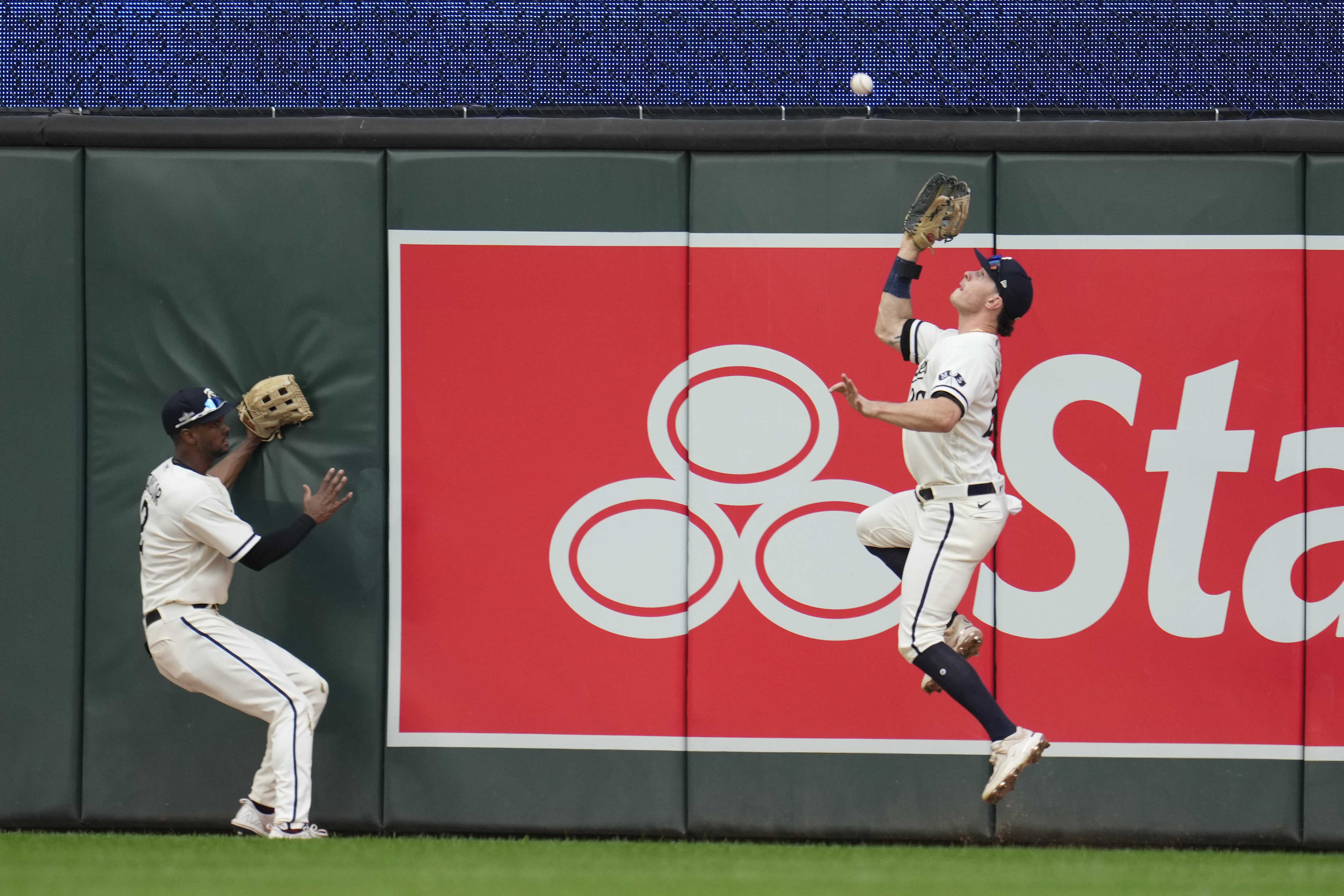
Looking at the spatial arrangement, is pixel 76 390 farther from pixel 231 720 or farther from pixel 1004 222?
pixel 1004 222

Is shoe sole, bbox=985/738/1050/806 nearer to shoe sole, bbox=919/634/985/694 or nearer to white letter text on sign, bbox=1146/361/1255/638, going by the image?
shoe sole, bbox=919/634/985/694

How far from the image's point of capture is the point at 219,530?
192 inches

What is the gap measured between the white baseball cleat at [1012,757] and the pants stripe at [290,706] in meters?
2.50

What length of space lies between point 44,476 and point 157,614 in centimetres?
92

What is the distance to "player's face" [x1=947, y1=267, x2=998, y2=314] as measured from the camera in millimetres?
4422

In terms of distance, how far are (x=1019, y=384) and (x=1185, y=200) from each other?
3.26ft

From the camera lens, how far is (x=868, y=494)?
17.3ft

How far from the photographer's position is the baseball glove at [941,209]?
4.38m

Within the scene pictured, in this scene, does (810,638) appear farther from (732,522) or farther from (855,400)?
(855,400)

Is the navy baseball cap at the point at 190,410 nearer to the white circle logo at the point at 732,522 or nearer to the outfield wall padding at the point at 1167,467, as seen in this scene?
the white circle logo at the point at 732,522

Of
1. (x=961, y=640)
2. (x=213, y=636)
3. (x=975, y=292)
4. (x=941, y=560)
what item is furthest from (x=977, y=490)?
(x=213, y=636)

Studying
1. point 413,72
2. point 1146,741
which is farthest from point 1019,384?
point 413,72

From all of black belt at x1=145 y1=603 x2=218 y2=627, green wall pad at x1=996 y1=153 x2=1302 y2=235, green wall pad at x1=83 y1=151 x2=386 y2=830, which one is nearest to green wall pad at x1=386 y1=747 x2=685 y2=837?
green wall pad at x1=83 y1=151 x2=386 y2=830

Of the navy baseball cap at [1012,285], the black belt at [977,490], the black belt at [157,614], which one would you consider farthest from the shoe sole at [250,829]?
the navy baseball cap at [1012,285]
